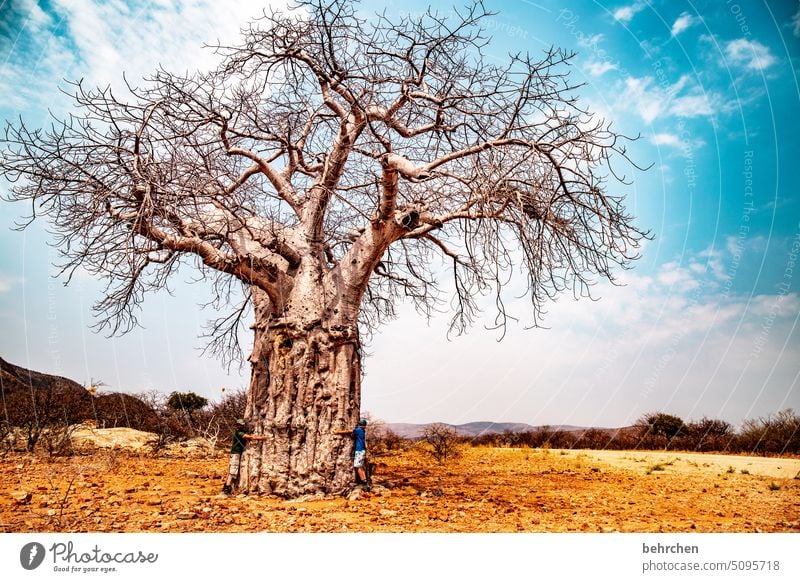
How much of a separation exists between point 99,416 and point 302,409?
791 cm

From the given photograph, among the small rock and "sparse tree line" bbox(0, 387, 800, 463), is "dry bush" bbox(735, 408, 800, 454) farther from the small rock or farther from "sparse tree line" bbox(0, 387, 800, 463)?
the small rock

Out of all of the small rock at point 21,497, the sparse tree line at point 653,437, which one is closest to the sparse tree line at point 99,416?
the small rock at point 21,497

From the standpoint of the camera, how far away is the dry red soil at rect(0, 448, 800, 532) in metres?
4.23

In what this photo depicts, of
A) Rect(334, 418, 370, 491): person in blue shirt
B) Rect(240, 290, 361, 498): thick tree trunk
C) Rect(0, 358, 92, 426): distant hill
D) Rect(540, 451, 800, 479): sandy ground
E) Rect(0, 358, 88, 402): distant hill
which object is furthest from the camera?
Rect(0, 358, 88, 402): distant hill

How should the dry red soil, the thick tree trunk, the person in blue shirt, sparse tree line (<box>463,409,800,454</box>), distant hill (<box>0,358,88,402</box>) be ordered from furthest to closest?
sparse tree line (<box>463,409,800,454</box>)
distant hill (<box>0,358,88,402</box>)
the person in blue shirt
the thick tree trunk
the dry red soil

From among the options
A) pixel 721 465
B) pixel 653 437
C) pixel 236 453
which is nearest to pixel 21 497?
pixel 236 453

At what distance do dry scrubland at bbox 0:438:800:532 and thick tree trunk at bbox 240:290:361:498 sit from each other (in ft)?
0.97

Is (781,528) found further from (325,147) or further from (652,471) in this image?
(325,147)

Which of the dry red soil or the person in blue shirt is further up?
the person in blue shirt

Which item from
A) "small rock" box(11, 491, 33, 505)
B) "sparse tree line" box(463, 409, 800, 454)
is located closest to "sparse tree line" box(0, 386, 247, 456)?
"small rock" box(11, 491, 33, 505)

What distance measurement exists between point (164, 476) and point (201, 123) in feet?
14.4

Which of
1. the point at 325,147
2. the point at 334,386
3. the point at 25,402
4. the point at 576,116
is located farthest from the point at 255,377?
the point at 25,402

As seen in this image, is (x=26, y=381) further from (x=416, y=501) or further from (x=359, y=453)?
(x=416, y=501)

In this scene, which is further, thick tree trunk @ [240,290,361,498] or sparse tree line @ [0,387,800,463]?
sparse tree line @ [0,387,800,463]
